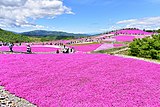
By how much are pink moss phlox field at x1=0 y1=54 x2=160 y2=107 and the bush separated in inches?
670

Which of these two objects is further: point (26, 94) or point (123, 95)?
point (26, 94)

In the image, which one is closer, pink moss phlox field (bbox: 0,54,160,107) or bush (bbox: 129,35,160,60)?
pink moss phlox field (bbox: 0,54,160,107)

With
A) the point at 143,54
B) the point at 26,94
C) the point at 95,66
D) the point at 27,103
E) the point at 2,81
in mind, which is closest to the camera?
the point at 27,103

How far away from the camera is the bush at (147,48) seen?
50.2m

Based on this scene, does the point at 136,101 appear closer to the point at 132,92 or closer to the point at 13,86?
the point at 132,92

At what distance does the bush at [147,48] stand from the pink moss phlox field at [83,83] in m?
17.0

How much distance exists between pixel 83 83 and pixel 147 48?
32.1m

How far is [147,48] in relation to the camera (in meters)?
52.9

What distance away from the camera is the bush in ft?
165

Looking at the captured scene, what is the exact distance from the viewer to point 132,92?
2045 centimetres

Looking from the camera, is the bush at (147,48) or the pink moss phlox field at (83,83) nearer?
the pink moss phlox field at (83,83)

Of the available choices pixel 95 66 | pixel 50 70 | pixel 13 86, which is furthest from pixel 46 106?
pixel 95 66

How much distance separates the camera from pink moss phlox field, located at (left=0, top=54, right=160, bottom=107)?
18562 millimetres

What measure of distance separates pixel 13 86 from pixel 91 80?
6202mm
